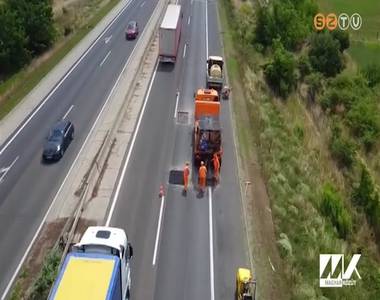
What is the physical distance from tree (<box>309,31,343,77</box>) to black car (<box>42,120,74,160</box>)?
34.7 metres

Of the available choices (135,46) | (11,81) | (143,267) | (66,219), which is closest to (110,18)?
(135,46)

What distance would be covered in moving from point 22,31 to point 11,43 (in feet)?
9.69

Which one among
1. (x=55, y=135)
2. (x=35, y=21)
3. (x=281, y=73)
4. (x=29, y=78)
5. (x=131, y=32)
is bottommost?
(x=29, y=78)

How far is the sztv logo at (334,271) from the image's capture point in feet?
90.2

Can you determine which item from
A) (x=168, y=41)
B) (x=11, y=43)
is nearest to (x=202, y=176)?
(x=168, y=41)

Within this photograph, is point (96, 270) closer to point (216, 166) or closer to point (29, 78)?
point (216, 166)

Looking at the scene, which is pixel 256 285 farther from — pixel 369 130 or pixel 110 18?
pixel 110 18

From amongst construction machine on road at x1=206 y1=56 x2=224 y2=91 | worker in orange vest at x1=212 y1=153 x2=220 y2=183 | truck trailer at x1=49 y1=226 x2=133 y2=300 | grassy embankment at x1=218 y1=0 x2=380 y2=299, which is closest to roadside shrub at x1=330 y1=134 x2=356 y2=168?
grassy embankment at x1=218 y1=0 x2=380 y2=299

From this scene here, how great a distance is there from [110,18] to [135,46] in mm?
17972

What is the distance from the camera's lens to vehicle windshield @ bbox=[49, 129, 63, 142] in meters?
38.4

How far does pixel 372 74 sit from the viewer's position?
198 ft

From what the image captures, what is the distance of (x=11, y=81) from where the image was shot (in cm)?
5566

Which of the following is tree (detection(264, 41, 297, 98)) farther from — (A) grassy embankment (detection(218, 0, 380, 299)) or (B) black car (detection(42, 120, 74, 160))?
(B) black car (detection(42, 120, 74, 160))

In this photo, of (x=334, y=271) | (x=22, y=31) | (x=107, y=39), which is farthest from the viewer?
(x=107, y=39)
